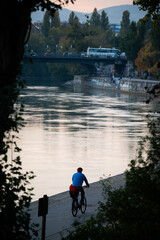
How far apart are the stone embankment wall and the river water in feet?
85.8

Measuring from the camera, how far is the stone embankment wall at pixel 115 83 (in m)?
96.6

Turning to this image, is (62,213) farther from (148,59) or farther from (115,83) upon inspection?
(115,83)

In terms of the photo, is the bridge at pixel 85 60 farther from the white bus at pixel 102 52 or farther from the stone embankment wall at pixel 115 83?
the white bus at pixel 102 52

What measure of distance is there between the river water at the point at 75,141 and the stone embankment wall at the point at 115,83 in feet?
85.8

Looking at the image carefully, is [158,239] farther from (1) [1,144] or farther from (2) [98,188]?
(2) [98,188]

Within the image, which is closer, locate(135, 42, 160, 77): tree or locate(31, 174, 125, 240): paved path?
locate(31, 174, 125, 240): paved path

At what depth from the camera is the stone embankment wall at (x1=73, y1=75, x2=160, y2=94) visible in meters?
96.6

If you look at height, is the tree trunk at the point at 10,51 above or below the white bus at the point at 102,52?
below

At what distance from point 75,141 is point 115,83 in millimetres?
73083

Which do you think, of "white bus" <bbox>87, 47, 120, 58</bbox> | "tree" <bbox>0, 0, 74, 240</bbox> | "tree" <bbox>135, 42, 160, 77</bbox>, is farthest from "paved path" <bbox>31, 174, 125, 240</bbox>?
"white bus" <bbox>87, 47, 120, 58</bbox>

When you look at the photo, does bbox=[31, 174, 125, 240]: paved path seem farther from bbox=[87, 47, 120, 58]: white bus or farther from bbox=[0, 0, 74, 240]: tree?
bbox=[87, 47, 120, 58]: white bus

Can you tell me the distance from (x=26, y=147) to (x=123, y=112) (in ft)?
98.3

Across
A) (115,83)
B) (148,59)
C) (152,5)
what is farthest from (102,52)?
(152,5)

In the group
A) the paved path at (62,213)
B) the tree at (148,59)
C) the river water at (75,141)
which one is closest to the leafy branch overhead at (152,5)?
the paved path at (62,213)
